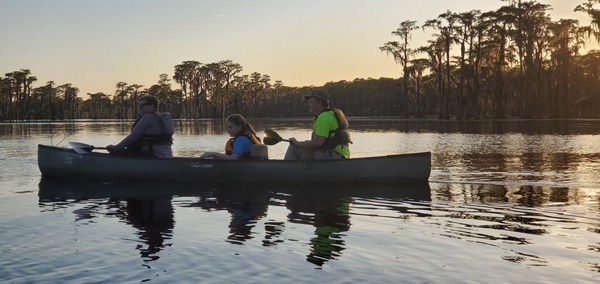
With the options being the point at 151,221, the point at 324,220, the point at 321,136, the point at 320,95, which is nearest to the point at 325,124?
the point at 321,136

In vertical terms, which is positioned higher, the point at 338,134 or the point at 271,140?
the point at 338,134

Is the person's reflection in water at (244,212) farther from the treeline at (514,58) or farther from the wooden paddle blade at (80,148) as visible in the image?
the treeline at (514,58)

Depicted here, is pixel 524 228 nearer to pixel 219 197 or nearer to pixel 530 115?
pixel 219 197

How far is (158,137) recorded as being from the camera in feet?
45.0

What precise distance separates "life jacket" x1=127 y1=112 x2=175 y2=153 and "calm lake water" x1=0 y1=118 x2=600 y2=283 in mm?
805

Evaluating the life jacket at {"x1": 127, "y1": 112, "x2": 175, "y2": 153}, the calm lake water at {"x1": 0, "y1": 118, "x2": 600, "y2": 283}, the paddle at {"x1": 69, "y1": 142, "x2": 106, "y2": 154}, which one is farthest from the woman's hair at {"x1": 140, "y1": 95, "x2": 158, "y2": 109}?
the paddle at {"x1": 69, "y1": 142, "x2": 106, "y2": 154}

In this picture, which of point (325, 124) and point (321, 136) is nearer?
point (325, 124)

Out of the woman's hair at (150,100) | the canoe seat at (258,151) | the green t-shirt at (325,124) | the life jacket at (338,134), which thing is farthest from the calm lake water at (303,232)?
the woman's hair at (150,100)

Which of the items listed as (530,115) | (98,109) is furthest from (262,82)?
(530,115)

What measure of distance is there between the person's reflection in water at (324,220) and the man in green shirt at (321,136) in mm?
1465

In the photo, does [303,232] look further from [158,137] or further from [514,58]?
[514,58]

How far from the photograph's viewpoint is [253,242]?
7422 millimetres

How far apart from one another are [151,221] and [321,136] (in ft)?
14.9

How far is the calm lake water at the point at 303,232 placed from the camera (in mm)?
5969
